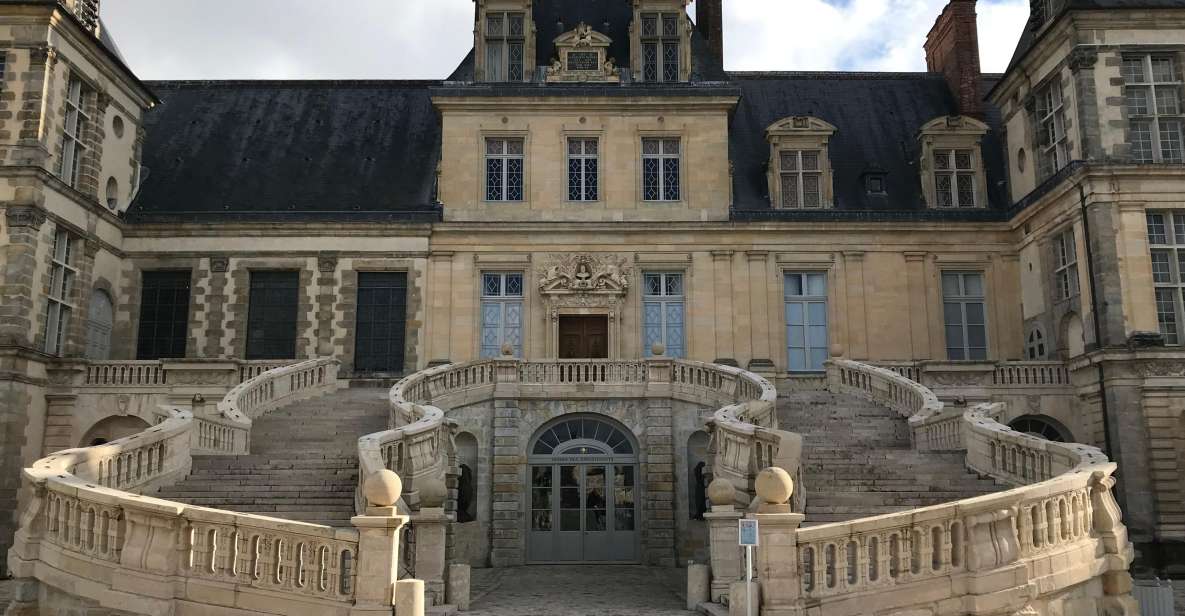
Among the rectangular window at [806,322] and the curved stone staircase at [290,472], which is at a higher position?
the rectangular window at [806,322]

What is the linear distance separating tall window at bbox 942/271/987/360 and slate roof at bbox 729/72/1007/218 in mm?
1740

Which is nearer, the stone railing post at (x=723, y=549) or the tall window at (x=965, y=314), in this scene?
the stone railing post at (x=723, y=549)

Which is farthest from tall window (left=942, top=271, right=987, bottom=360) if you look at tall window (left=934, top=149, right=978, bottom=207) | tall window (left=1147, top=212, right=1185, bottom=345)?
tall window (left=1147, top=212, right=1185, bottom=345)

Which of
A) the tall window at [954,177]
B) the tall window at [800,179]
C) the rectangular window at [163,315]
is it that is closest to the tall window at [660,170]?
the tall window at [800,179]

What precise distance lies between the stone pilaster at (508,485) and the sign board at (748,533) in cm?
1070

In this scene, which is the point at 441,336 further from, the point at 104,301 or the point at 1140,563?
the point at 1140,563

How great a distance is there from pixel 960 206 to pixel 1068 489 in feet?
54.3

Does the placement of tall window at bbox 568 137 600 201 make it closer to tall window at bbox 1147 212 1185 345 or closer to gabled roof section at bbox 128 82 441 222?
gabled roof section at bbox 128 82 441 222

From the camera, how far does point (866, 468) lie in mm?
16328

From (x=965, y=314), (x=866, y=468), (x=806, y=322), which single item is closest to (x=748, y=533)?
(x=866, y=468)

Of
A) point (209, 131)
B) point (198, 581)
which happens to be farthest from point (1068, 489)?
point (209, 131)

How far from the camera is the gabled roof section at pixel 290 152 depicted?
26828 millimetres

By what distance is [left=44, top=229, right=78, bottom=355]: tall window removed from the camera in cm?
→ 2284

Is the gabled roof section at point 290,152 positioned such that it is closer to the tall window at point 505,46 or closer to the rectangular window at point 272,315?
the rectangular window at point 272,315
